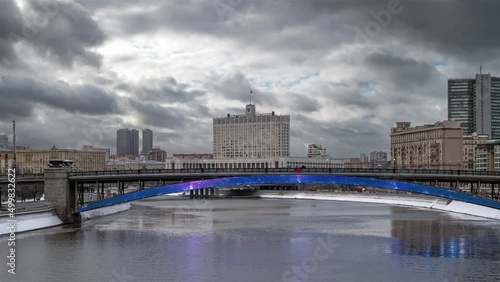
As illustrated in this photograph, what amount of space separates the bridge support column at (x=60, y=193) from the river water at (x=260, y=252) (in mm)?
3243

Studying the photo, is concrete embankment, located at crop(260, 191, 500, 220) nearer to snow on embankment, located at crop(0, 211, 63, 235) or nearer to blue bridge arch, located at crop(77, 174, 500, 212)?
blue bridge arch, located at crop(77, 174, 500, 212)

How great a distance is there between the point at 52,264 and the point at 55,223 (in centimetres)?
3328

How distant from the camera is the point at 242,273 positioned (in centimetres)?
5159

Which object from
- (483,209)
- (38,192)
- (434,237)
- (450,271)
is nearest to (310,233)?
(434,237)

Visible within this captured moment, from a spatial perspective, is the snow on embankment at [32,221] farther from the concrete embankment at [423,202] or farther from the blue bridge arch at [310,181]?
the concrete embankment at [423,202]

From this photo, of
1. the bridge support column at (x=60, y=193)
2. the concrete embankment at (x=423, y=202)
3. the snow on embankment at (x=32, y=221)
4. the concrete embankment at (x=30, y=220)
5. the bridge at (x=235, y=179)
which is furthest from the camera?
the concrete embankment at (x=423, y=202)

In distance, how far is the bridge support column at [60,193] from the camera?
298 feet

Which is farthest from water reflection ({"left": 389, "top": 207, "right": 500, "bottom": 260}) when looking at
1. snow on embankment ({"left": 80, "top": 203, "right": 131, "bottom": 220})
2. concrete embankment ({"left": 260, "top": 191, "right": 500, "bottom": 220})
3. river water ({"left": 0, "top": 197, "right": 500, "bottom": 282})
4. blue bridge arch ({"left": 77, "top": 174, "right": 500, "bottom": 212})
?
snow on embankment ({"left": 80, "top": 203, "right": 131, "bottom": 220})

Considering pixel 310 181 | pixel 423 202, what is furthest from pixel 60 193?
pixel 423 202

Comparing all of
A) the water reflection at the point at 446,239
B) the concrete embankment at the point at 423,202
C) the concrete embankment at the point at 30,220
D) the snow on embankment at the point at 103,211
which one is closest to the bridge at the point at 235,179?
the concrete embankment at the point at 30,220

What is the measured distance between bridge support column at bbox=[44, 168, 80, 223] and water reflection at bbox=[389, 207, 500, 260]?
4387 centimetres

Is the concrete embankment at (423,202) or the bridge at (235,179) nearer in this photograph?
the bridge at (235,179)

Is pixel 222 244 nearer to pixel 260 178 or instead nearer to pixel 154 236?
pixel 154 236

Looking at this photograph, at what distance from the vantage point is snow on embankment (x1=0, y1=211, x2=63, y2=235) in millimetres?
76250
